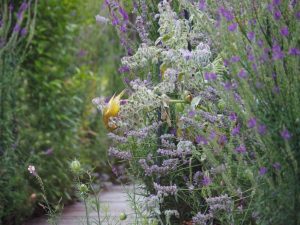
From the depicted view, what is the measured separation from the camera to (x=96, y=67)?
8.28m

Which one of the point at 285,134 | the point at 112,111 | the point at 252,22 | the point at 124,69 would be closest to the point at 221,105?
the point at 252,22

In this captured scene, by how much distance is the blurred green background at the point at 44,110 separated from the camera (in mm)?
4676

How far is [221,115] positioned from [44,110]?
10.3ft

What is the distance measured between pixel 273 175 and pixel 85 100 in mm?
4684

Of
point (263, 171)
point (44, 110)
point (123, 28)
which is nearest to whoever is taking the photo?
point (263, 171)

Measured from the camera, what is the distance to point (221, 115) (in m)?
2.78

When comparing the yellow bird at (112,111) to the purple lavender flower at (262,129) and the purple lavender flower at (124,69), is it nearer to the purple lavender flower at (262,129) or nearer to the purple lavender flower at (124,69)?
the purple lavender flower at (124,69)

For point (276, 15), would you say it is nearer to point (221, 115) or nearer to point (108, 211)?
point (221, 115)

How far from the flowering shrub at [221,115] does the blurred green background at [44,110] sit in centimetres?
150

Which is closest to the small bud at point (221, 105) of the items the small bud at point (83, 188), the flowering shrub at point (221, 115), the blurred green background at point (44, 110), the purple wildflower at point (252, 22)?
the flowering shrub at point (221, 115)

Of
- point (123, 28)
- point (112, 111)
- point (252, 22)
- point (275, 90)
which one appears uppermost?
point (123, 28)

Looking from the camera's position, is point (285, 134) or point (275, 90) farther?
point (275, 90)

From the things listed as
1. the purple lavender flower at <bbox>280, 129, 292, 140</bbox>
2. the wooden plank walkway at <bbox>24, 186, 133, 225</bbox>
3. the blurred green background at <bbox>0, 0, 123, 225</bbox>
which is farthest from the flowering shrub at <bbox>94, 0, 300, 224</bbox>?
the blurred green background at <bbox>0, 0, 123, 225</bbox>

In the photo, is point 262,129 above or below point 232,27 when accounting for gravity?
below
